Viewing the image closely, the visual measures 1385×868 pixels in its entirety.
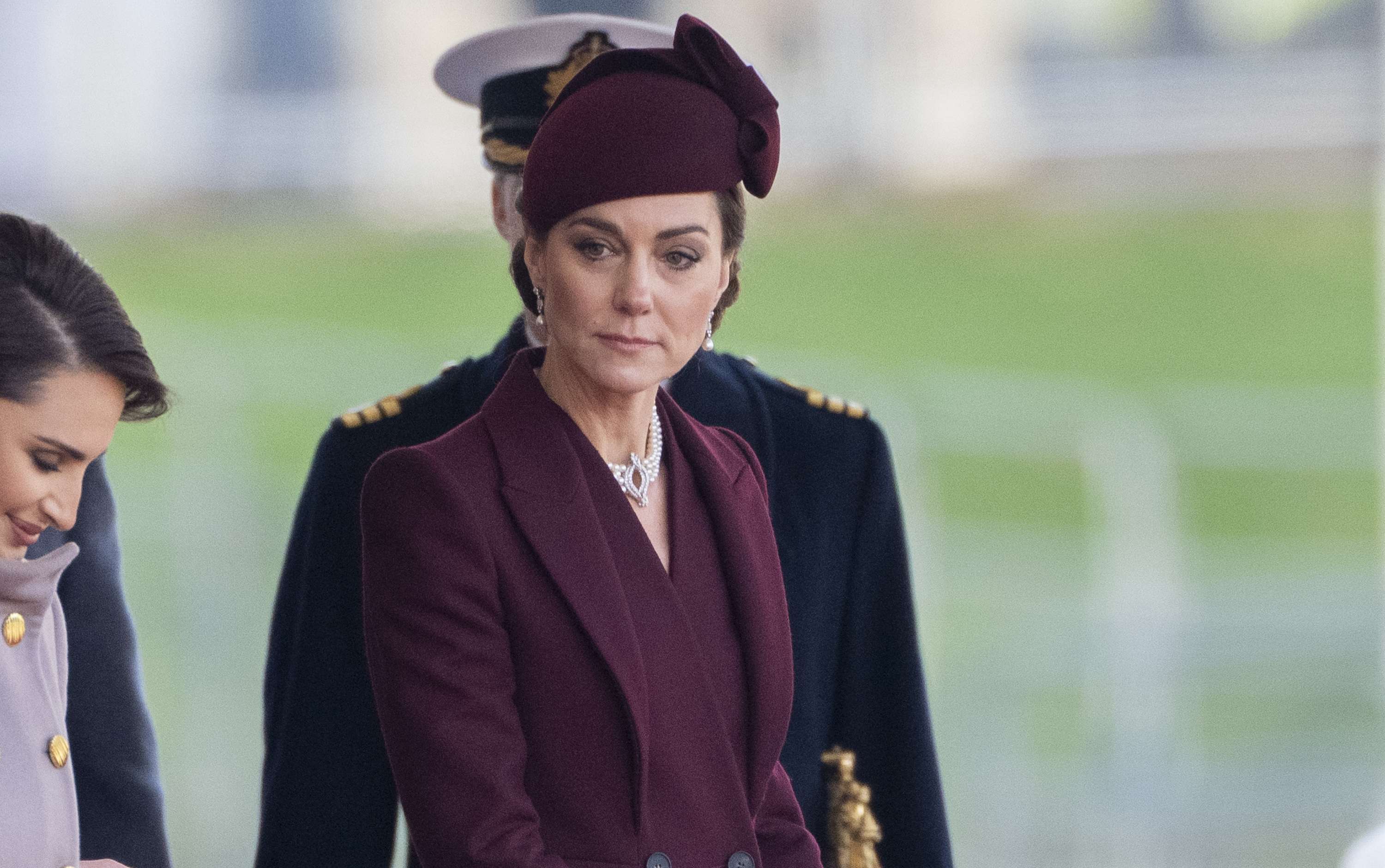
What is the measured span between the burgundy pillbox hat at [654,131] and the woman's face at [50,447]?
35 cm

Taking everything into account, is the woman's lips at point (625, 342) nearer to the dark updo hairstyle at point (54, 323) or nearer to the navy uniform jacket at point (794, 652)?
the dark updo hairstyle at point (54, 323)

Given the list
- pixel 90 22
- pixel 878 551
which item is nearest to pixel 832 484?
pixel 878 551

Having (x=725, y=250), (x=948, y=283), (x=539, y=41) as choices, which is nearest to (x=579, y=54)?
(x=539, y=41)

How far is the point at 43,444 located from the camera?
1213 millimetres

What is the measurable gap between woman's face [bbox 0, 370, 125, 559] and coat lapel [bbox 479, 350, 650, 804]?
284 millimetres

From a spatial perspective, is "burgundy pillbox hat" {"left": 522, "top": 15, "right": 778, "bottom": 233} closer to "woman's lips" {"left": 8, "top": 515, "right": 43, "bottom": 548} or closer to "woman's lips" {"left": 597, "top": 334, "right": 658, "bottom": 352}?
"woman's lips" {"left": 597, "top": 334, "right": 658, "bottom": 352}

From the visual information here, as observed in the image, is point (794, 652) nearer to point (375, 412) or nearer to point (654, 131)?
point (375, 412)

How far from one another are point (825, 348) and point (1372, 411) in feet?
21.2

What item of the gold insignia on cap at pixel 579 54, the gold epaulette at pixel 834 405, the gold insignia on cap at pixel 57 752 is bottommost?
the gold insignia on cap at pixel 57 752

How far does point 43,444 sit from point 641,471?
17.2 inches

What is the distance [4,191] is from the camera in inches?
556

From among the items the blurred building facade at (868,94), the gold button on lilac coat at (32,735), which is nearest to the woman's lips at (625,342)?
the gold button on lilac coat at (32,735)

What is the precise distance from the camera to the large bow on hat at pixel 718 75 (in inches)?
47.6

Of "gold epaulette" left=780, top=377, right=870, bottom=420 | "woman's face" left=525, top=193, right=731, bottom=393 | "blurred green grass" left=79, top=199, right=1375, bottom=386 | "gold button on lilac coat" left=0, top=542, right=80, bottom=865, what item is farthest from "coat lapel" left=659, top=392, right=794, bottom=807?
"blurred green grass" left=79, top=199, right=1375, bottom=386
